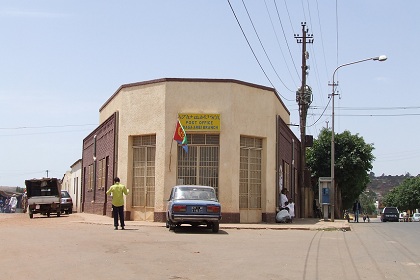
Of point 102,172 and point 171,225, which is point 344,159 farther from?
point 171,225

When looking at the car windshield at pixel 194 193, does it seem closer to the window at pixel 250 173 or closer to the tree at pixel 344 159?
the window at pixel 250 173

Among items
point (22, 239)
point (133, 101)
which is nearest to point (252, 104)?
point (133, 101)

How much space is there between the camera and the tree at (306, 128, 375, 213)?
4706 cm

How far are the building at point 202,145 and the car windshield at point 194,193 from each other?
4551mm

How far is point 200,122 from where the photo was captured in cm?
2511

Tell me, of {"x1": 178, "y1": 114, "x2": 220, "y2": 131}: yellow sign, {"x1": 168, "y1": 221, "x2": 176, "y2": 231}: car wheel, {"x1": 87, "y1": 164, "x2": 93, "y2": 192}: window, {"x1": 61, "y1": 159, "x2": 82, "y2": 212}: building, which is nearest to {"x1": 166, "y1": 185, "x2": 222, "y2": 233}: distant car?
{"x1": 168, "y1": 221, "x2": 176, "y2": 231}: car wheel

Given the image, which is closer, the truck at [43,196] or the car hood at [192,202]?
the car hood at [192,202]

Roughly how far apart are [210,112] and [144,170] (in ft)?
13.2

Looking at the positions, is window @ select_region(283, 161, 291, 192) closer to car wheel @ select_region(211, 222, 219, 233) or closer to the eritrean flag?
the eritrean flag

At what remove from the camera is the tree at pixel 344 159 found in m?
47.1

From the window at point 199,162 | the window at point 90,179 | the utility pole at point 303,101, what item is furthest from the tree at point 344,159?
the window at point 199,162

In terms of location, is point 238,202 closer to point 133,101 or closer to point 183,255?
point 133,101

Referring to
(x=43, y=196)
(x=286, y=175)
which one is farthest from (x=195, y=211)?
(x=43, y=196)

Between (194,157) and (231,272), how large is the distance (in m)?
14.6
